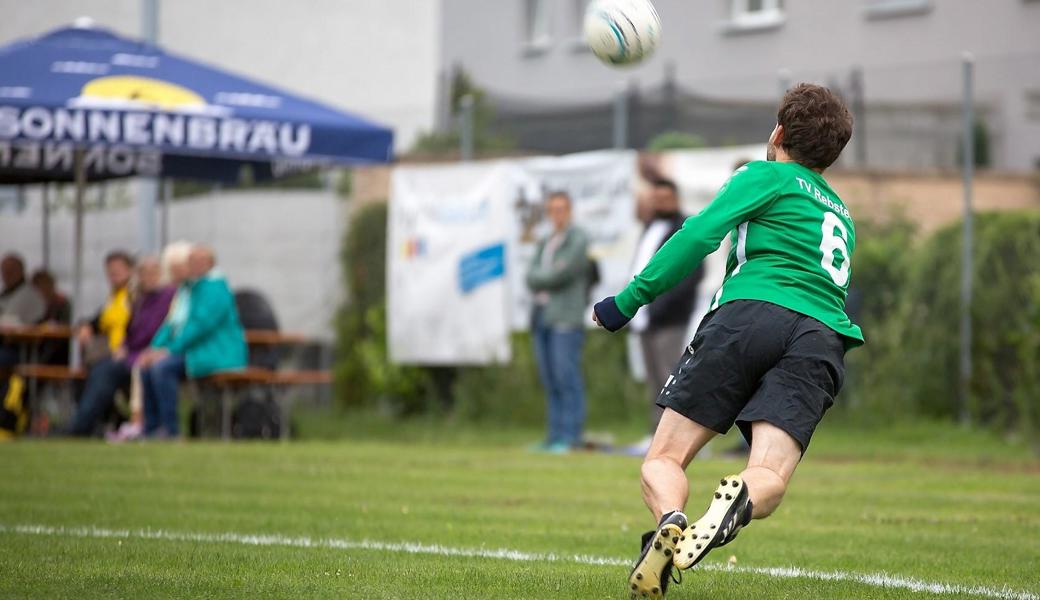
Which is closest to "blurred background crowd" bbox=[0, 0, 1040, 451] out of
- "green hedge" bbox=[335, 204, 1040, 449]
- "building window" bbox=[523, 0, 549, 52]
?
"green hedge" bbox=[335, 204, 1040, 449]

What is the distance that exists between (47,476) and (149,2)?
359 inches

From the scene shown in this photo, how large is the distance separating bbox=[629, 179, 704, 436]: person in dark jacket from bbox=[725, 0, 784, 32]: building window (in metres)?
16.0

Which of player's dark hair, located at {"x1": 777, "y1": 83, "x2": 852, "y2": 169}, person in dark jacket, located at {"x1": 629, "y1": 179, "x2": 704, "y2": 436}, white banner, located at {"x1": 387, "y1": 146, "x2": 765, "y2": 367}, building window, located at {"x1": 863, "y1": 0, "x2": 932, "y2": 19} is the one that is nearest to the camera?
player's dark hair, located at {"x1": 777, "y1": 83, "x2": 852, "y2": 169}

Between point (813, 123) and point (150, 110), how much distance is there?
9.69 m

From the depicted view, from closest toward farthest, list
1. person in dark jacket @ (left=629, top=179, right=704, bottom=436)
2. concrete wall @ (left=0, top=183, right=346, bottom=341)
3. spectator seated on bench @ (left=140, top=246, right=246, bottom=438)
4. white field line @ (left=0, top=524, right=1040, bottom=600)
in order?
white field line @ (left=0, top=524, right=1040, bottom=600) < person in dark jacket @ (left=629, top=179, right=704, bottom=436) < spectator seated on bench @ (left=140, top=246, right=246, bottom=438) < concrete wall @ (left=0, top=183, right=346, bottom=341)

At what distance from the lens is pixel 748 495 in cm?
565

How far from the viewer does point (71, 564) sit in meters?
6.61

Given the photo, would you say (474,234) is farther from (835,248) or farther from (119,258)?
(835,248)

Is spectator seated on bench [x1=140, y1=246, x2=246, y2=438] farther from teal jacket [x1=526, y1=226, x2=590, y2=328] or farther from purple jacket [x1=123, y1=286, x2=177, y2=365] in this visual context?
teal jacket [x1=526, y1=226, x2=590, y2=328]

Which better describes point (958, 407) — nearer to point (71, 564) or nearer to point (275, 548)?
point (275, 548)

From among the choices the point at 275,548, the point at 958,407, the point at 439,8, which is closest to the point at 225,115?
the point at 958,407

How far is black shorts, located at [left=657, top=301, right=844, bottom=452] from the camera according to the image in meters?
5.87

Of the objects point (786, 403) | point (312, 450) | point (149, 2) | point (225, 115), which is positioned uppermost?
point (149, 2)

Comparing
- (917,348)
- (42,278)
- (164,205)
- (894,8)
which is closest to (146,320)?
(42,278)
